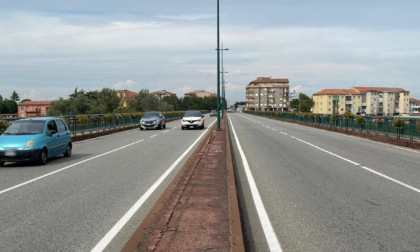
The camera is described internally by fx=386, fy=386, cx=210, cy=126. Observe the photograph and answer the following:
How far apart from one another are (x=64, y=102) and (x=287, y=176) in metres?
102

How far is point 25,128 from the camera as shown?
491 inches

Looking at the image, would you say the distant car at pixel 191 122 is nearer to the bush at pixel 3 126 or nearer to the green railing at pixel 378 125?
the green railing at pixel 378 125

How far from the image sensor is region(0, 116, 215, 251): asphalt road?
4609 mm

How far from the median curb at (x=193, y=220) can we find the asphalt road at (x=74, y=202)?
12.3 inches

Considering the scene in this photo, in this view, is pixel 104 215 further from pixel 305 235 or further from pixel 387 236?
pixel 387 236

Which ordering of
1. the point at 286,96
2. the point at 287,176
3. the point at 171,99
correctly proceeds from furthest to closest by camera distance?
1. the point at 286,96
2. the point at 171,99
3. the point at 287,176

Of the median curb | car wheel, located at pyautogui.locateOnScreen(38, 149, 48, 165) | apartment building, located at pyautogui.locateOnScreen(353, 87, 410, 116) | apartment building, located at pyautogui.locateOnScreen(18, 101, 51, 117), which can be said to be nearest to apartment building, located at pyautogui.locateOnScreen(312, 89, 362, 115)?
apartment building, located at pyautogui.locateOnScreen(353, 87, 410, 116)

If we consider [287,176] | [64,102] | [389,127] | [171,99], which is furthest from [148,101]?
[287,176]

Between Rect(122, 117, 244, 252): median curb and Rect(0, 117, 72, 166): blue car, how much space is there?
553cm

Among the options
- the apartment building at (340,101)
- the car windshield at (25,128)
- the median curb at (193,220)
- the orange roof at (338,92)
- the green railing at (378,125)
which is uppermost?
the orange roof at (338,92)

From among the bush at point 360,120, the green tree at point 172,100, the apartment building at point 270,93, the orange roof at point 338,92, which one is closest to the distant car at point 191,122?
the bush at point 360,120

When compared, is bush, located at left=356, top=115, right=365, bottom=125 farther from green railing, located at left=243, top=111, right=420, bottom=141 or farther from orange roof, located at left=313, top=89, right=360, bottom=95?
orange roof, located at left=313, top=89, right=360, bottom=95

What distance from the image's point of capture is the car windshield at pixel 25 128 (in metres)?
12.2

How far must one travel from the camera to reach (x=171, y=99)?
17338 cm
